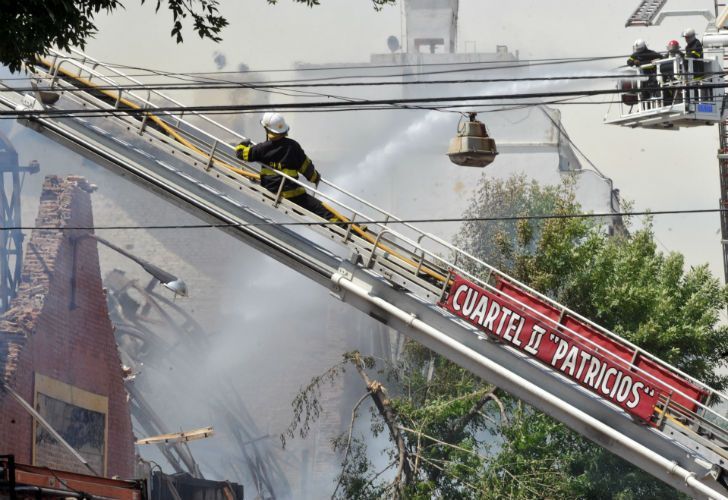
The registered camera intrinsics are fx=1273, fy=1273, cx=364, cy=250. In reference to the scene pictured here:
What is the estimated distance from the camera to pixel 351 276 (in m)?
13.9

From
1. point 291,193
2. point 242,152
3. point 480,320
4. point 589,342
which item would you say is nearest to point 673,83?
point 589,342

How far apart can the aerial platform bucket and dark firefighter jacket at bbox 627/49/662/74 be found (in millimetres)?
3501

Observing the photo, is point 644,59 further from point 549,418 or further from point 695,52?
point 549,418

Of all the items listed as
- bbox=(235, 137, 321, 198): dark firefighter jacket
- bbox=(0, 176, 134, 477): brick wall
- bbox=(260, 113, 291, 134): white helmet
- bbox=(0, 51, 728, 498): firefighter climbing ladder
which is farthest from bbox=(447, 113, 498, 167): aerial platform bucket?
bbox=(0, 176, 134, 477): brick wall

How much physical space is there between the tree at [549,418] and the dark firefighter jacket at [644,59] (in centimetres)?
688

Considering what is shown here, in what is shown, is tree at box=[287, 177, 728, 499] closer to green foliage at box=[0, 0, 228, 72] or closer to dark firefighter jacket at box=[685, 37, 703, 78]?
dark firefighter jacket at box=[685, 37, 703, 78]

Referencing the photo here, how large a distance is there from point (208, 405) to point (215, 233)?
690 centimetres

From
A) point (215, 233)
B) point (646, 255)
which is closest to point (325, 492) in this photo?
point (215, 233)

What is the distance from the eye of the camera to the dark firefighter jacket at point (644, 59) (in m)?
17.4

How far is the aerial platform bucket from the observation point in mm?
14719

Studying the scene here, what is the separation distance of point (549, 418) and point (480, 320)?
9.50m

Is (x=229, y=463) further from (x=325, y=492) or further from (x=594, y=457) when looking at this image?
(x=594, y=457)

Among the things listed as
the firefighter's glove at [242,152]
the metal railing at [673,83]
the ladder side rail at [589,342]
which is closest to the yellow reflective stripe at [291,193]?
the firefighter's glove at [242,152]

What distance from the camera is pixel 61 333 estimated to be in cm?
1869
